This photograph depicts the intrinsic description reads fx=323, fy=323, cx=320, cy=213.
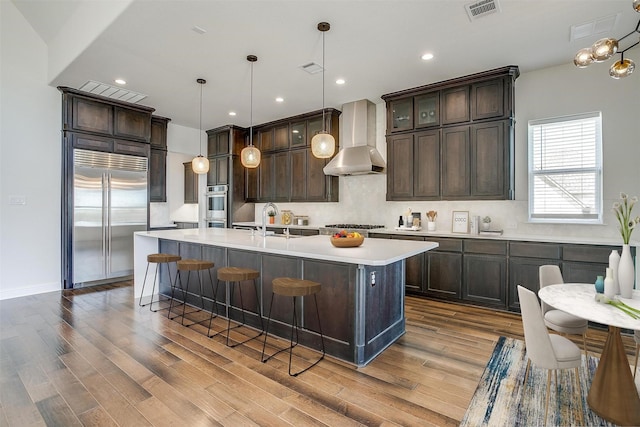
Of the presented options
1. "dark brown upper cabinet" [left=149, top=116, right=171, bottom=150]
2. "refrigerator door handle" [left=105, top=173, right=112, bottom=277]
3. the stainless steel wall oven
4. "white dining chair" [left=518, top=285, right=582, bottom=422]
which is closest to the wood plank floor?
"white dining chair" [left=518, top=285, right=582, bottom=422]

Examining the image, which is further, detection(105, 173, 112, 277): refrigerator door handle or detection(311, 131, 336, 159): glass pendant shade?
detection(105, 173, 112, 277): refrigerator door handle

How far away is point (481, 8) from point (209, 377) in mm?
3870

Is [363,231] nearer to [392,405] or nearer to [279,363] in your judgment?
[279,363]

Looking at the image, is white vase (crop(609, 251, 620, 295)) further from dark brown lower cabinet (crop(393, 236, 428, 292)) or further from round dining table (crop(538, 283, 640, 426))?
dark brown lower cabinet (crop(393, 236, 428, 292))

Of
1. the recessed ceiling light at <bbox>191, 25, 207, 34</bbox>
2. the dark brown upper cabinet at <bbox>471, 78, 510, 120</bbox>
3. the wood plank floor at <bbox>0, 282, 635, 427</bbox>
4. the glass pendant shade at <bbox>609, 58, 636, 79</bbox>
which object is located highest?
the recessed ceiling light at <bbox>191, 25, 207, 34</bbox>

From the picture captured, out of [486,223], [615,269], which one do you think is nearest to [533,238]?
[486,223]

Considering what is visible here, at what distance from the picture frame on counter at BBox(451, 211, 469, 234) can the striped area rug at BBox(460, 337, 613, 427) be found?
217 cm

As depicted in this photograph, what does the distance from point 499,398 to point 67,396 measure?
115 inches

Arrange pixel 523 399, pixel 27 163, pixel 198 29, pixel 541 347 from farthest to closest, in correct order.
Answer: pixel 27 163, pixel 198 29, pixel 523 399, pixel 541 347

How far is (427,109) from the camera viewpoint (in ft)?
15.7

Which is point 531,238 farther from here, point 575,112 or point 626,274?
point 626,274

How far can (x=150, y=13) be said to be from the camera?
3021 mm

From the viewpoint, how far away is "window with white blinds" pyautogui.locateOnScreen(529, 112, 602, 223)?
392cm

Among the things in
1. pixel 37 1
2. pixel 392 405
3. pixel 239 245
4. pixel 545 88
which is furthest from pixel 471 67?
pixel 37 1
